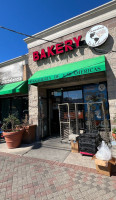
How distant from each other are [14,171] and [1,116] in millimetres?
7376

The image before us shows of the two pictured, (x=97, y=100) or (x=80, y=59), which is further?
(x=97, y=100)

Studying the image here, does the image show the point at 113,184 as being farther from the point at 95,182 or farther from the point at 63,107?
the point at 63,107

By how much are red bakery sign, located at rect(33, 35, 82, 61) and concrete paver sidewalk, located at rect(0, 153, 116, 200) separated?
5.29 m

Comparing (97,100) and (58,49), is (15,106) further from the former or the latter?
(97,100)

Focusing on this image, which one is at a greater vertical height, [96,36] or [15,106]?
[96,36]

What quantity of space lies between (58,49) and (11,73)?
4069 mm

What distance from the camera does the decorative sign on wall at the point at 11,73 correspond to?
7.61 m

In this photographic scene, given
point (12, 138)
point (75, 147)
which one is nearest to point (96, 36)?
point (75, 147)

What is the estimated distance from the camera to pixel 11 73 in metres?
8.04

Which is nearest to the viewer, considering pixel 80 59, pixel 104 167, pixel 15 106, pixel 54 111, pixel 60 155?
pixel 104 167

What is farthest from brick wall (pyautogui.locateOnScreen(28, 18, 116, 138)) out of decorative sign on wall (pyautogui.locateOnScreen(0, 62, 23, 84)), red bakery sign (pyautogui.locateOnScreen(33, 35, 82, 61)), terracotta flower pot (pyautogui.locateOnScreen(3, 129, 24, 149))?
terracotta flower pot (pyautogui.locateOnScreen(3, 129, 24, 149))

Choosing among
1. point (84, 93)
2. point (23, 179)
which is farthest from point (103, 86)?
point (23, 179)

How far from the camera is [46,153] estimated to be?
14.9ft

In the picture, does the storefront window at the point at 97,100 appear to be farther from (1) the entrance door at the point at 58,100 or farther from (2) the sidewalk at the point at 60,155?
(2) the sidewalk at the point at 60,155
